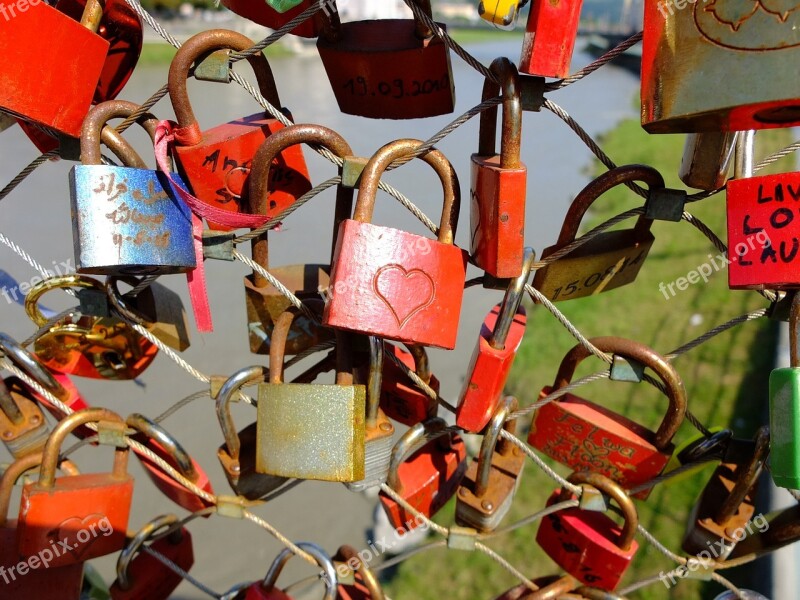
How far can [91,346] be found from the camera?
2.42 ft

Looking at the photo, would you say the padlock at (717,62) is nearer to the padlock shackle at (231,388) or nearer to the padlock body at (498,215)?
the padlock body at (498,215)

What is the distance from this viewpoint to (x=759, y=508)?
158 cm

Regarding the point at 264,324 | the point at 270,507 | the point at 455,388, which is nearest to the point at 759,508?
the point at 455,388

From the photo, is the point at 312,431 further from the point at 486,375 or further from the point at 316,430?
the point at 486,375

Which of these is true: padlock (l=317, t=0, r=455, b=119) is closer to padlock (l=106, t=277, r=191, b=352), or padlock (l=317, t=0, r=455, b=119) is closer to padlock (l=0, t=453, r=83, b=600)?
padlock (l=106, t=277, r=191, b=352)

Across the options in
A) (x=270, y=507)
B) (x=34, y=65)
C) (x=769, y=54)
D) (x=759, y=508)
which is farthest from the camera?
(x=270, y=507)

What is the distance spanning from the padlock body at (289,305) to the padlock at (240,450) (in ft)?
0.14

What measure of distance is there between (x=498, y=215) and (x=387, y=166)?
10 cm

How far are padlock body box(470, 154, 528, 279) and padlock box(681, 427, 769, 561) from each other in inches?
13.5

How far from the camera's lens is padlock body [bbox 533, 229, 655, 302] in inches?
22.8

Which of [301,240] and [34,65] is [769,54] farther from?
[301,240]

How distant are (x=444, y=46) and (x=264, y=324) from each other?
1.04 feet

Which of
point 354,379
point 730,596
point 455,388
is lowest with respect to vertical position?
point 455,388

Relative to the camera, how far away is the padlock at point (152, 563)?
0.72 meters
